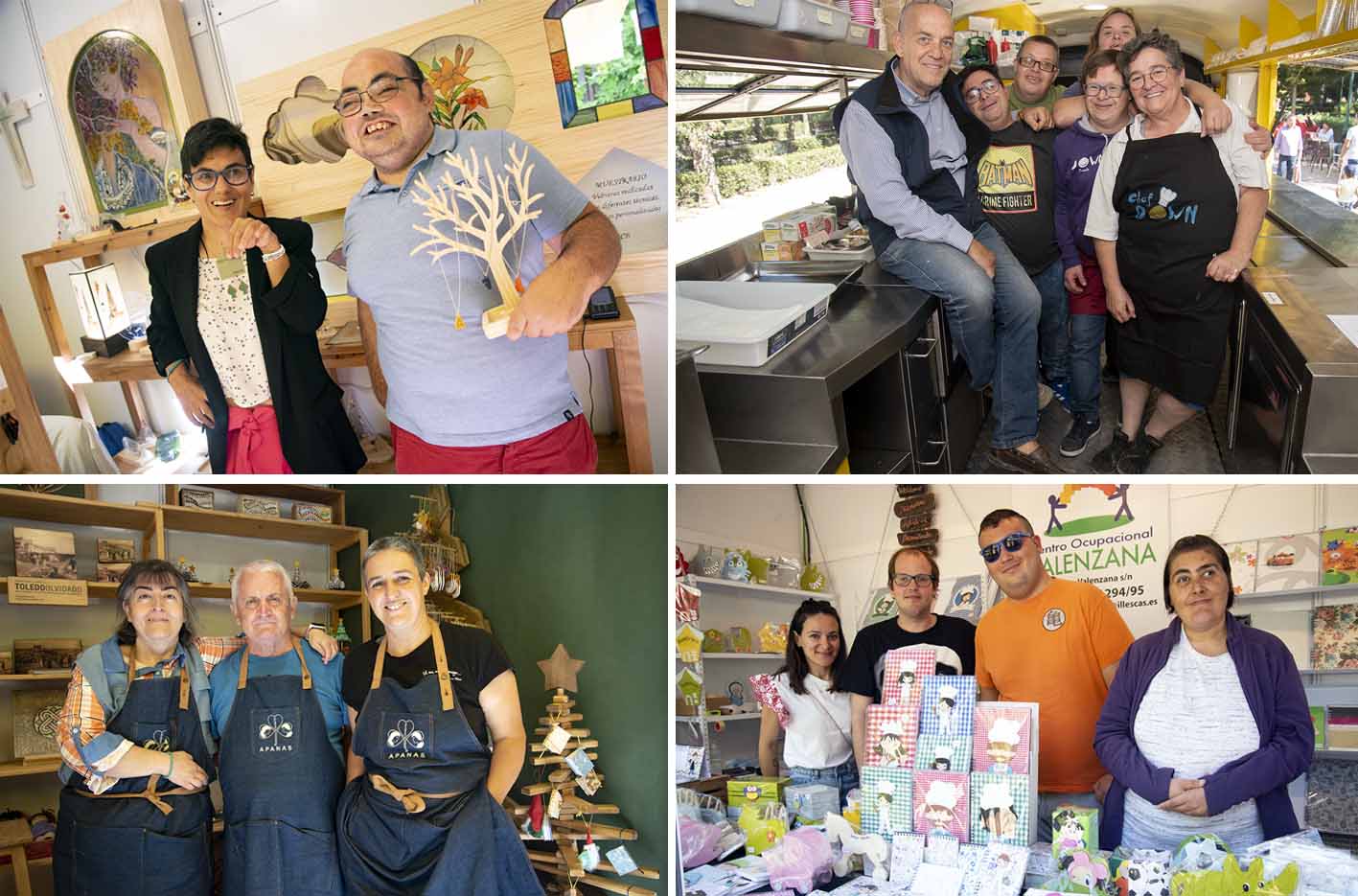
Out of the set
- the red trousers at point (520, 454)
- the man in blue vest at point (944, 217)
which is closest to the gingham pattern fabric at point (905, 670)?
the man in blue vest at point (944, 217)

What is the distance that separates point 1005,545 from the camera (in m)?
1.95

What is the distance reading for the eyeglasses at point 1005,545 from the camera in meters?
1.94

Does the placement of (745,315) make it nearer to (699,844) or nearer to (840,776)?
(840,776)

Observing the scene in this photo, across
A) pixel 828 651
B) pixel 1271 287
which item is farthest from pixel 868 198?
pixel 828 651

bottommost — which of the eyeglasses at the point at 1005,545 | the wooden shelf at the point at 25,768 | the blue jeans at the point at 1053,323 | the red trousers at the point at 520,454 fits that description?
the wooden shelf at the point at 25,768

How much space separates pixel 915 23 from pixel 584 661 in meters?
1.48

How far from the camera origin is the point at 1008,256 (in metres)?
1.93

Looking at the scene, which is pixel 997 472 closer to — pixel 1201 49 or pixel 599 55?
pixel 1201 49

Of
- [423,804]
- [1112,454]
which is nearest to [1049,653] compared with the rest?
[1112,454]

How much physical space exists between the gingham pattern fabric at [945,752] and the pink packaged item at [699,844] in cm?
47

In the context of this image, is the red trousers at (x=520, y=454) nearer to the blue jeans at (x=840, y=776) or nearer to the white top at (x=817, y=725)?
the white top at (x=817, y=725)

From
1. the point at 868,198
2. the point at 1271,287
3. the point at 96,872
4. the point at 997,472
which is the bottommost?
the point at 96,872

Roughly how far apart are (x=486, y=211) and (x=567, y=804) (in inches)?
51.7

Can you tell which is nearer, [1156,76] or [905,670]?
[1156,76]
